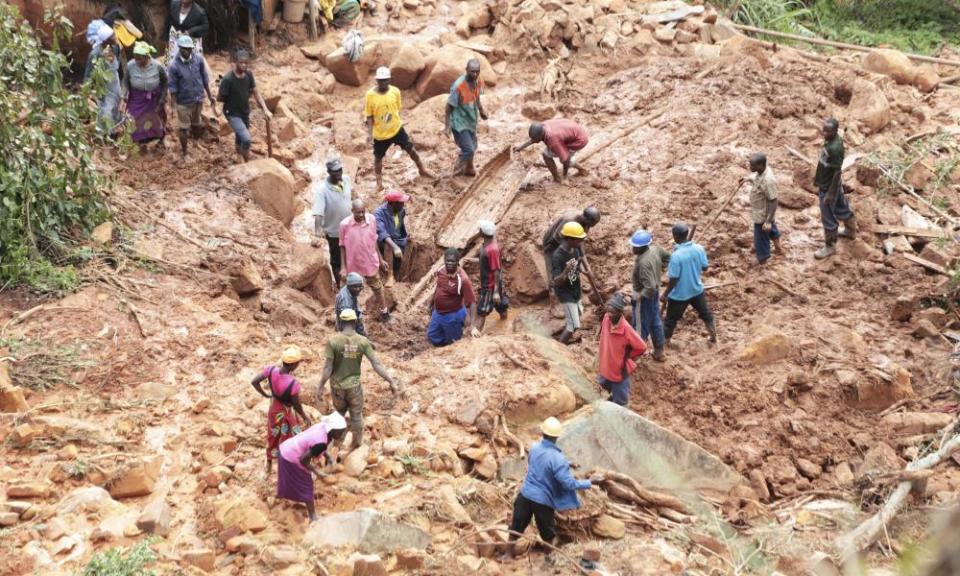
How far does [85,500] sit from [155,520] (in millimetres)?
556

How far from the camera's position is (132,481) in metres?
6.23

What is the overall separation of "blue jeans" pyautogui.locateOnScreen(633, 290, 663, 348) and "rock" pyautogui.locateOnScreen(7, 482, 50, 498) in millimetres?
4873

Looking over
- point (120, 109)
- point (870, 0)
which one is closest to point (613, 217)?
point (120, 109)

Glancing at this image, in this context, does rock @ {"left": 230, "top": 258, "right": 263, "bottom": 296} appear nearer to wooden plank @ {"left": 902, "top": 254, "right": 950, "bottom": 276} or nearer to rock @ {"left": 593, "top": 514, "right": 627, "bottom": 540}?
rock @ {"left": 593, "top": 514, "right": 627, "bottom": 540}

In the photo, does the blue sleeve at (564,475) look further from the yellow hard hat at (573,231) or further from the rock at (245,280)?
the rock at (245,280)

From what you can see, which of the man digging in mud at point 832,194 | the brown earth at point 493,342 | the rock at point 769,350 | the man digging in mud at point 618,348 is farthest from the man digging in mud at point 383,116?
the rock at point 769,350

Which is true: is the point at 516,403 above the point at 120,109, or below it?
below

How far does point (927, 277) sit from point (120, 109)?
8709 mm

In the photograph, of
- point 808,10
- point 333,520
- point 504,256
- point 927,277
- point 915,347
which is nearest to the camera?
point 333,520

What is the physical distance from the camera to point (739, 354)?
327 inches

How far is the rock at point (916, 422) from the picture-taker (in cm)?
726

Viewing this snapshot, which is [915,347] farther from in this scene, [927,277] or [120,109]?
[120,109]

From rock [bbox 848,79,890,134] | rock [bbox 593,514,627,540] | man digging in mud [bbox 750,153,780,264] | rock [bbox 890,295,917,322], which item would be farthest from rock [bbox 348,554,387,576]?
rock [bbox 848,79,890,134]

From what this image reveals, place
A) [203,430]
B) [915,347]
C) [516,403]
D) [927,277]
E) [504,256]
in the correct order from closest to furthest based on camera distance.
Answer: [203,430], [516,403], [915,347], [927,277], [504,256]
